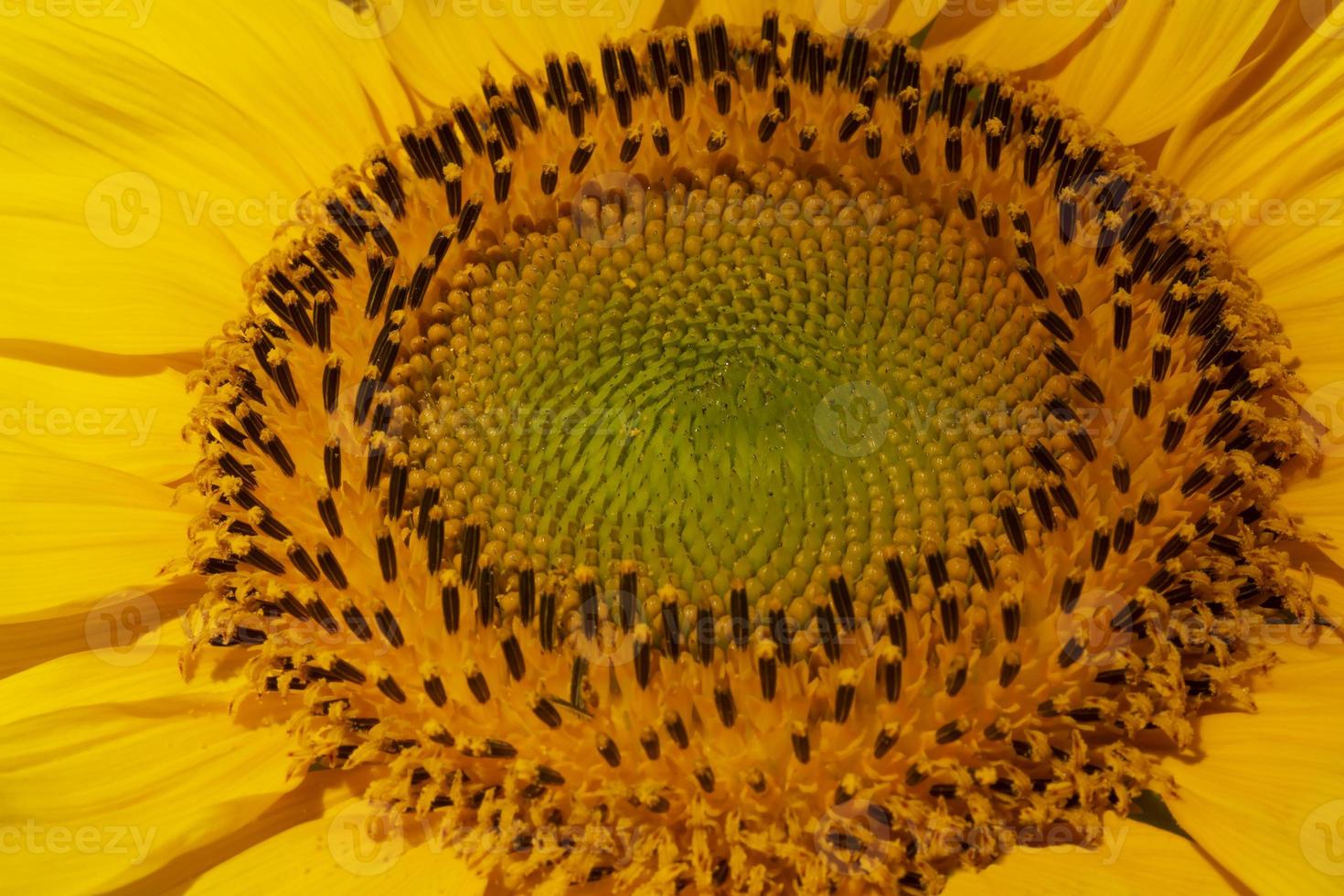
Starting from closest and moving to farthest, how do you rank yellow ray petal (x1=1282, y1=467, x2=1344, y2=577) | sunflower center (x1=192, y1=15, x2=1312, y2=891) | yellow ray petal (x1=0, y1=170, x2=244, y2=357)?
sunflower center (x1=192, y1=15, x2=1312, y2=891), yellow ray petal (x1=1282, y1=467, x2=1344, y2=577), yellow ray petal (x1=0, y1=170, x2=244, y2=357)

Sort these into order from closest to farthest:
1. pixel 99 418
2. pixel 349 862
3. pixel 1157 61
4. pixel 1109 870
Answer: pixel 1109 870 → pixel 349 862 → pixel 99 418 → pixel 1157 61

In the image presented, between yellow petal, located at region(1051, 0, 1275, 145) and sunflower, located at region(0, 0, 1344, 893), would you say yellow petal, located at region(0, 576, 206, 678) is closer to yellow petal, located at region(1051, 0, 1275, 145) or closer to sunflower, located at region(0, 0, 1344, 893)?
sunflower, located at region(0, 0, 1344, 893)

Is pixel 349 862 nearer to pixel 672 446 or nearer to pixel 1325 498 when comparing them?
pixel 672 446

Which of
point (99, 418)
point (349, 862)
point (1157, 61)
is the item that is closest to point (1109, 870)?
point (349, 862)

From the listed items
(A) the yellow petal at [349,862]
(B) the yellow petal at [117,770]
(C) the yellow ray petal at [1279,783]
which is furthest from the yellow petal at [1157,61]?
(B) the yellow petal at [117,770]

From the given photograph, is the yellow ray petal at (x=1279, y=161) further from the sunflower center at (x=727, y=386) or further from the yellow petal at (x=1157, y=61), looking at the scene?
the sunflower center at (x=727, y=386)

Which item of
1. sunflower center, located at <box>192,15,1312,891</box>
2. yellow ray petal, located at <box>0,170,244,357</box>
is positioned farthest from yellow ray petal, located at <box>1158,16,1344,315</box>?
yellow ray petal, located at <box>0,170,244,357</box>
